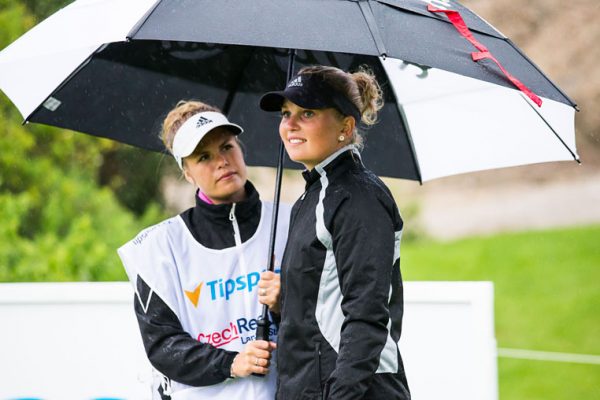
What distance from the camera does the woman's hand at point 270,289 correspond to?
8.79 ft

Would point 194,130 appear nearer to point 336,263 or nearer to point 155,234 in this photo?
point 155,234

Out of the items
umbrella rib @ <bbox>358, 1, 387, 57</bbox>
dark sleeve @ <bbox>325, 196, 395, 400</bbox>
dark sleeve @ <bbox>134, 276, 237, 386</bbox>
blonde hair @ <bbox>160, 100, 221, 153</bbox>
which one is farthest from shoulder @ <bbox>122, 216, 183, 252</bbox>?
umbrella rib @ <bbox>358, 1, 387, 57</bbox>

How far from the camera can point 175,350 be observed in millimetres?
2713

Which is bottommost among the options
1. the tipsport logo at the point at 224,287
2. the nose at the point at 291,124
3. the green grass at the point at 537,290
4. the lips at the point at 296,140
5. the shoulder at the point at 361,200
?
the green grass at the point at 537,290

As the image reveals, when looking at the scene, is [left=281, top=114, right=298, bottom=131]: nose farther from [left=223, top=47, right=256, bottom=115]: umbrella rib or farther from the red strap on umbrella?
[left=223, top=47, right=256, bottom=115]: umbrella rib

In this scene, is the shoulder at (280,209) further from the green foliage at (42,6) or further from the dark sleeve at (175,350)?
the green foliage at (42,6)

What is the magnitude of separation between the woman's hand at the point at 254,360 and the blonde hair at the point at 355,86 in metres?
0.60

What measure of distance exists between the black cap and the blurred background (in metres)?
3.31

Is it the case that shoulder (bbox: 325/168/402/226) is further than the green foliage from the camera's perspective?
No

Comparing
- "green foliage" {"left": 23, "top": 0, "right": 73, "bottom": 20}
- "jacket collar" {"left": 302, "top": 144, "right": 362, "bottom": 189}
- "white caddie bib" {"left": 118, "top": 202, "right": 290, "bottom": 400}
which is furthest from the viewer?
"green foliage" {"left": 23, "top": 0, "right": 73, "bottom": 20}

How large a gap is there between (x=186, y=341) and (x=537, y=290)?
9.78 meters

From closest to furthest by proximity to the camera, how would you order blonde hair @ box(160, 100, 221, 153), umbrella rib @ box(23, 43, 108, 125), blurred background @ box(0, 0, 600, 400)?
blonde hair @ box(160, 100, 221, 153) → umbrella rib @ box(23, 43, 108, 125) → blurred background @ box(0, 0, 600, 400)

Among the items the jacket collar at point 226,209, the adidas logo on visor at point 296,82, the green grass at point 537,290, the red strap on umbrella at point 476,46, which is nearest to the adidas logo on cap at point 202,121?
the jacket collar at point 226,209

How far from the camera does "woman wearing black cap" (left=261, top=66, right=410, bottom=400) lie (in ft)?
7.64
